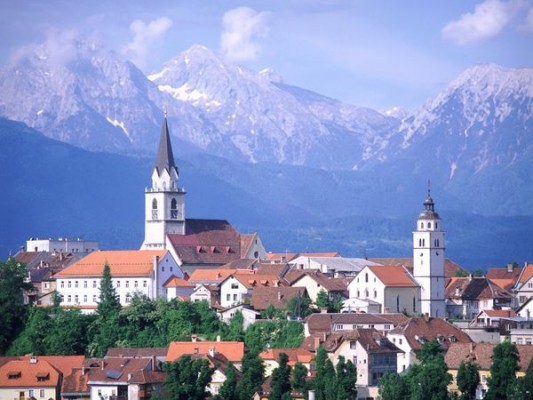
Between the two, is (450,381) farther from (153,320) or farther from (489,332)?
(153,320)

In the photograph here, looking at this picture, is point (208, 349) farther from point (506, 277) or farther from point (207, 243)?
point (506, 277)

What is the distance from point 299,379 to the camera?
87.2m

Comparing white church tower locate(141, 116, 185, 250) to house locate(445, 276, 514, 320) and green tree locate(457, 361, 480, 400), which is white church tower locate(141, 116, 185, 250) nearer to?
house locate(445, 276, 514, 320)

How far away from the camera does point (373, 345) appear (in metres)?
92.4

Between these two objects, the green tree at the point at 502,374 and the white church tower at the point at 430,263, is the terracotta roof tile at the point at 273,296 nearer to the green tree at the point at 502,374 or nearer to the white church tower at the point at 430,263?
the white church tower at the point at 430,263

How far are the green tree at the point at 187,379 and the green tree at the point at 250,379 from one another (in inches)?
73.1

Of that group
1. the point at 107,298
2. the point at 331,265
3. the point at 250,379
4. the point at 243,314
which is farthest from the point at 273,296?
the point at 250,379

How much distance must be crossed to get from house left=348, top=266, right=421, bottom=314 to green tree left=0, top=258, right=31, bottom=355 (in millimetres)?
20075

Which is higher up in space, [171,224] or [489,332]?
[171,224]

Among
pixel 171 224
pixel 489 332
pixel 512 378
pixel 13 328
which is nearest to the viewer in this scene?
pixel 512 378

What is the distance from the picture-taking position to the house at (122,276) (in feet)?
369

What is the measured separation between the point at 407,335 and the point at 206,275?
2112 centimetres

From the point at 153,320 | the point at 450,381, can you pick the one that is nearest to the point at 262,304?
the point at 153,320

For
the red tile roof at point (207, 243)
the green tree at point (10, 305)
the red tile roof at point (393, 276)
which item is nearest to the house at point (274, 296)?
the red tile roof at point (393, 276)
